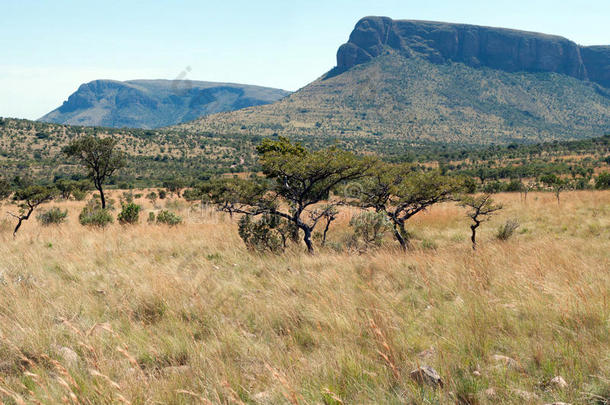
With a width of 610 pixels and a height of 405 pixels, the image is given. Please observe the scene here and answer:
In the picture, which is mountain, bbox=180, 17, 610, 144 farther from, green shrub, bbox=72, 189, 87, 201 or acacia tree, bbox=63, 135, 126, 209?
acacia tree, bbox=63, 135, 126, 209

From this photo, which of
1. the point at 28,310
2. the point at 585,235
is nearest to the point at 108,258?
the point at 28,310

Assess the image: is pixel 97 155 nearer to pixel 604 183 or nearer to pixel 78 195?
pixel 78 195

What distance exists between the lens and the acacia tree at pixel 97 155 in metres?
23.0

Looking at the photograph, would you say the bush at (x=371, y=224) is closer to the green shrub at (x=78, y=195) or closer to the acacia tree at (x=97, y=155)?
the acacia tree at (x=97, y=155)

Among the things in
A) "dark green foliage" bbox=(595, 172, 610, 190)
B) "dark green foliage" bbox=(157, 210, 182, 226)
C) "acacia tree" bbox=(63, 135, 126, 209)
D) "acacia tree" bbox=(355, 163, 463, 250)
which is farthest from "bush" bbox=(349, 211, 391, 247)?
"dark green foliage" bbox=(595, 172, 610, 190)

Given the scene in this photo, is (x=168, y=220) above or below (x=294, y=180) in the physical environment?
below

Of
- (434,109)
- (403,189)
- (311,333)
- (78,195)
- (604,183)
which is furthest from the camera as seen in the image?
(434,109)

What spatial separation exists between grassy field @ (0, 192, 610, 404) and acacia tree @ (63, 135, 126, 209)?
1966 cm

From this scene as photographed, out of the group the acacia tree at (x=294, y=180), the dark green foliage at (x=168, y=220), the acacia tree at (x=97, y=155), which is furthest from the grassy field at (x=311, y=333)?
the acacia tree at (x=97, y=155)

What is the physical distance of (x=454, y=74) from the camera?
181000mm

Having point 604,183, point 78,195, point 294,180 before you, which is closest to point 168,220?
point 294,180

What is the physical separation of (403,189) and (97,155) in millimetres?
22208

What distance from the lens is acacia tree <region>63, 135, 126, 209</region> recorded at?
23.0 m

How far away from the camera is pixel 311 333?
3352mm
